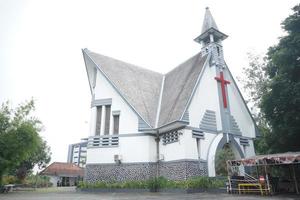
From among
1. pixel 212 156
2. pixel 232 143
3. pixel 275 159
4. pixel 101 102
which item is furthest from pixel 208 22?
pixel 275 159

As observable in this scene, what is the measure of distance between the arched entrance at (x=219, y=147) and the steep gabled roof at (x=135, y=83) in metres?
4.28

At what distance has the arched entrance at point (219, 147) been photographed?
16045mm

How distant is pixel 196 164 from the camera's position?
15.5 m

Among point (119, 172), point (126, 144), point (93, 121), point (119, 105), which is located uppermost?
point (119, 105)

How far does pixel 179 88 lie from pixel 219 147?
5182 mm

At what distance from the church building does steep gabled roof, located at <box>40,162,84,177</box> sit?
27305 mm

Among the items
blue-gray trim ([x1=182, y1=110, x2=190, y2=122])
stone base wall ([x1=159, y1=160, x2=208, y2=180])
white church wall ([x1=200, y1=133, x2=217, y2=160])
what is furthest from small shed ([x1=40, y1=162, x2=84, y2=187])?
blue-gray trim ([x1=182, y1=110, x2=190, y2=122])

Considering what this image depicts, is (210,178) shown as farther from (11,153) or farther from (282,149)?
(11,153)

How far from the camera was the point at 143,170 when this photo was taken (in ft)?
54.9

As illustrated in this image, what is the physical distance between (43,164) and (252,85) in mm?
34836

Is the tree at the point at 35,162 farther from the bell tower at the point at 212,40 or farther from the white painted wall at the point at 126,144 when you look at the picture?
the bell tower at the point at 212,40

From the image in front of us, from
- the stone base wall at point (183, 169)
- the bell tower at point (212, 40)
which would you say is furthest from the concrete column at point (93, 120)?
the bell tower at point (212, 40)

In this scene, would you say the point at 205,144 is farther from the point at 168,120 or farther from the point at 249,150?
the point at 249,150

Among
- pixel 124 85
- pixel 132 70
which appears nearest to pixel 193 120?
pixel 124 85
